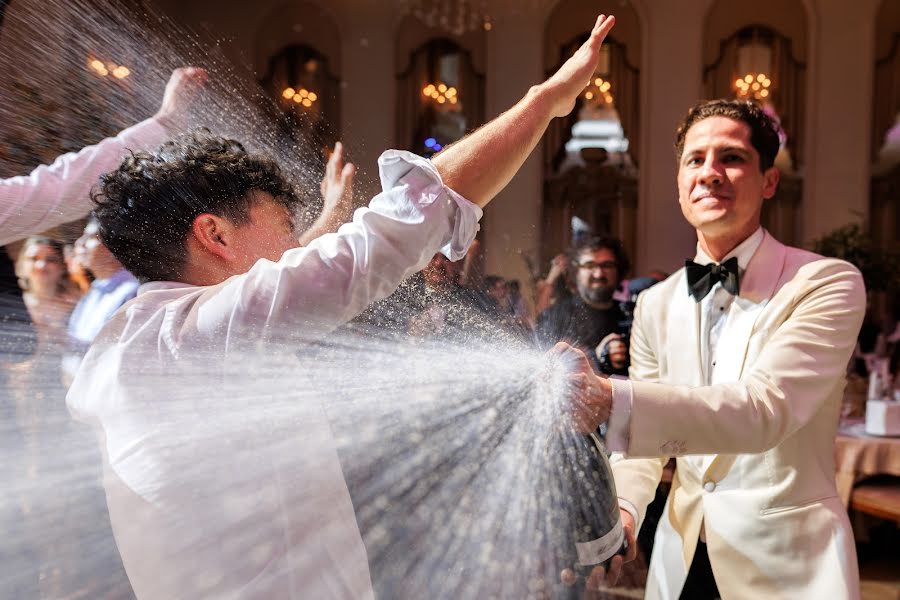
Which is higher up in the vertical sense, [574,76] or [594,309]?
[574,76]

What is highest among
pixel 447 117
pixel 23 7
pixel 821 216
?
pixel 447 117

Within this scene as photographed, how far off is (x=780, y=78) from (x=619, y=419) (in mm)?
9451

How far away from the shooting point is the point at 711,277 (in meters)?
1.73

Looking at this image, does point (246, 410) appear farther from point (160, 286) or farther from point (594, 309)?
point (594, 309)

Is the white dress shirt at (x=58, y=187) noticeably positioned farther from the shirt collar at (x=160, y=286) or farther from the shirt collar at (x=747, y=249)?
the shirt collar at (x=747, y=249)

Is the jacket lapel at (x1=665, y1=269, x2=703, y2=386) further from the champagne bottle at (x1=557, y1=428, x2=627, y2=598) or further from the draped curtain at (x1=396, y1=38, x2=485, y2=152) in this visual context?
the draped curtain at (x1=396, y1=38, x2=485, y2=152)

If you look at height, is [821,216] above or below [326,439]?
above

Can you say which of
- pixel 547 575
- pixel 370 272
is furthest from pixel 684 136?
pixel 370 272

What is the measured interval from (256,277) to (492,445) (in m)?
0.99

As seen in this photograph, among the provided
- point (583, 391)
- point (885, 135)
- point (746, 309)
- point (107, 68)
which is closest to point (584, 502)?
point (583, 391)

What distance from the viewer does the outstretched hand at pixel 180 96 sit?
1.33m

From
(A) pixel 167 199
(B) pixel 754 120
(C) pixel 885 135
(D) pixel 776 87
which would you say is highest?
(D) pixel 776 87

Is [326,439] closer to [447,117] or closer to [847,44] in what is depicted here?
[447,117]

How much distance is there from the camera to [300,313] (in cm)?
81
